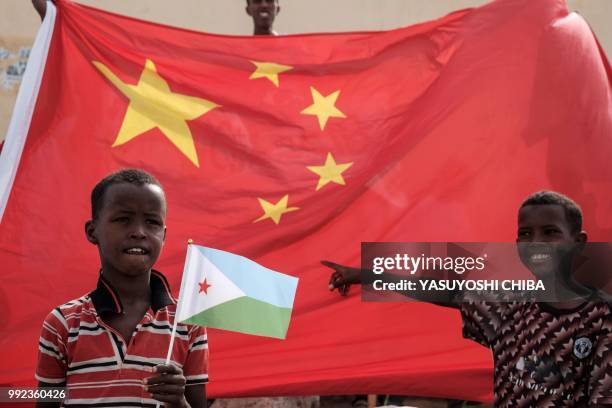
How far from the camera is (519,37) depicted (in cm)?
499

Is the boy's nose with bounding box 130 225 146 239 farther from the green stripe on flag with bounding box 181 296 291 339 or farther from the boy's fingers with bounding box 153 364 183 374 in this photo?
the boy's fingers with bounding box 153 364 183 374

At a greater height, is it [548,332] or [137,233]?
[137,233]

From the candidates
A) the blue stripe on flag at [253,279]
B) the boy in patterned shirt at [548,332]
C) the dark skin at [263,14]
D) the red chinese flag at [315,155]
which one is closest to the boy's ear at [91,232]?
the blue stripe on flag at [253,279]

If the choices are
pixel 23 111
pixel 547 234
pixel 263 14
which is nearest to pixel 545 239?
pixel 547 234

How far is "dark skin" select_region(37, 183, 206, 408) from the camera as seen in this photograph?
9.55 feet

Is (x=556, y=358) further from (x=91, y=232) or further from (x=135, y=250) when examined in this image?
(x=91, y=232)

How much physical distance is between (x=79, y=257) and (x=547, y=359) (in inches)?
84.0

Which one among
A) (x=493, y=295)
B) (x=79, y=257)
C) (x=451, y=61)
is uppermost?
(x=451, y=61)

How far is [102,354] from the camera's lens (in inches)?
111

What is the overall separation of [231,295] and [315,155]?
82.4 inches

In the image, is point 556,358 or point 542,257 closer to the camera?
point 556,358

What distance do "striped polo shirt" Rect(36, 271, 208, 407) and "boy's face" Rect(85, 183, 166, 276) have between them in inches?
4.5

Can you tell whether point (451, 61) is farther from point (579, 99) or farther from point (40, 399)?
point (40, 399)

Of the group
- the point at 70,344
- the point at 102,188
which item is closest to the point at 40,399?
the point at 70,344
